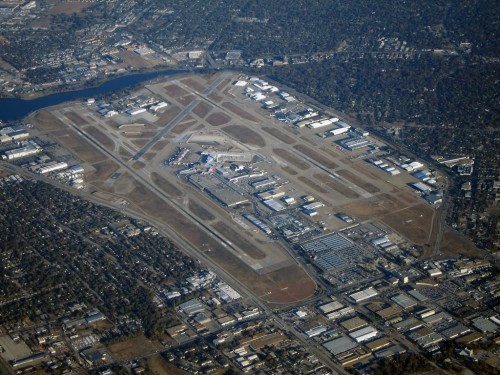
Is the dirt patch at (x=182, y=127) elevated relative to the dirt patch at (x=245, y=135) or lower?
lower

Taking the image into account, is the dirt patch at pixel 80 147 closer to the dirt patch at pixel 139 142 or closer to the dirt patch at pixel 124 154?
the dirt patch at pixel 124 154

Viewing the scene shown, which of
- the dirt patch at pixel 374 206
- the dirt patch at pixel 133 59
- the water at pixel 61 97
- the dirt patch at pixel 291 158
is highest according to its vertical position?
the dirt patch at pixel 374 206

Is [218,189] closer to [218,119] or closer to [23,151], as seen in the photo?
[218,119]

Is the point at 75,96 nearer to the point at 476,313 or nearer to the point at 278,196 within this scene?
A: the point at 278,196

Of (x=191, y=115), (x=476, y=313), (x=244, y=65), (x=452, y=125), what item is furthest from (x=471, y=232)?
(x=244, y=65)

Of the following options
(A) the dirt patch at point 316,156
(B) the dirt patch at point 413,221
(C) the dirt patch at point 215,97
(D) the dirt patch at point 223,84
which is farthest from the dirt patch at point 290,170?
(D) the dirt patch at point 223,84

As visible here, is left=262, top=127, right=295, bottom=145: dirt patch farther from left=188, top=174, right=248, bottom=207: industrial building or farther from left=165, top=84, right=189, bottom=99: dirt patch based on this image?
left=165, top=84, right=189, bottom=99: dirt patch
